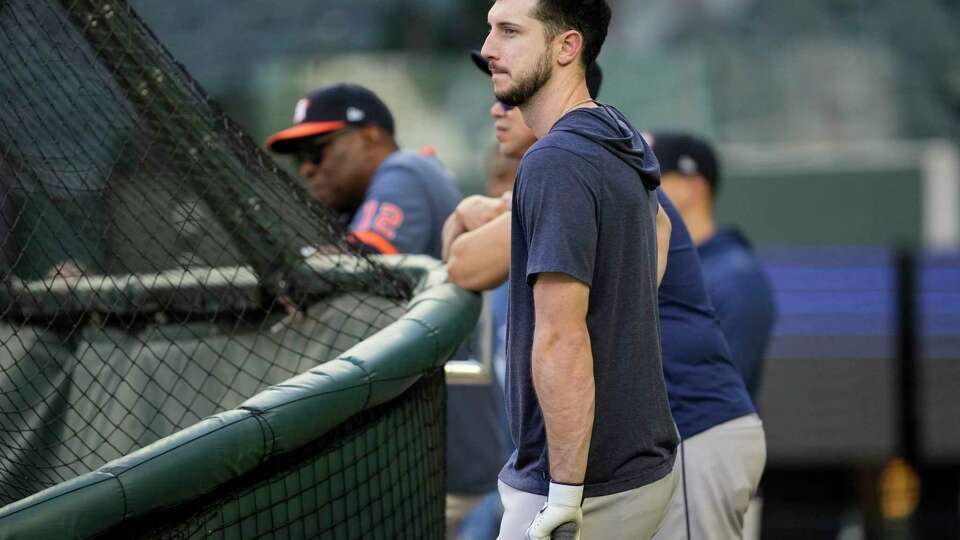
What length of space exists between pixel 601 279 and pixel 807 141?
31.4ft

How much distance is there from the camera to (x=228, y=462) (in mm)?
2447

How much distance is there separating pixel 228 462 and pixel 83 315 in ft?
5.64

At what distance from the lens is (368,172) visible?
4723mm

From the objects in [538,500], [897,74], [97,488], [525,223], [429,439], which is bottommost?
[897,74]

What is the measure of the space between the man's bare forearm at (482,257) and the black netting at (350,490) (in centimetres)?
27

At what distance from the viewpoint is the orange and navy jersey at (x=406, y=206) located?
428cm

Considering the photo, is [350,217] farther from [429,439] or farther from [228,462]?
[228,462]

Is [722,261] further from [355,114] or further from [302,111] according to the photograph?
[302,111]

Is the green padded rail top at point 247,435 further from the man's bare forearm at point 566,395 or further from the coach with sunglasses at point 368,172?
the coach with sunglasses at point 368,172

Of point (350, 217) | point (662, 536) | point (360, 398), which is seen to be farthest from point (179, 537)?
point (350, 217)

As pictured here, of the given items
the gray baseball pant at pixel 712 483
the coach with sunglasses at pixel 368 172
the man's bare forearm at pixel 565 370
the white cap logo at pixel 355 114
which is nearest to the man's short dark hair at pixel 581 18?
the man's bare forearm at pixel 565 370

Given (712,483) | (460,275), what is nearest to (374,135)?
(460,275)

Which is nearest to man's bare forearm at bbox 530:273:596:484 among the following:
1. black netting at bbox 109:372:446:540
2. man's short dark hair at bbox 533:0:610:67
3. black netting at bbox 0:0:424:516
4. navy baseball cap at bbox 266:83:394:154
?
man's short dark hair at bbox 533:0:610:67

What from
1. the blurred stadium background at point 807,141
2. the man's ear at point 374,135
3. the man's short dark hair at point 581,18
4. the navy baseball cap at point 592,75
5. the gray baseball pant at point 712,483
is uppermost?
the man's short dark hair at point 581,18
